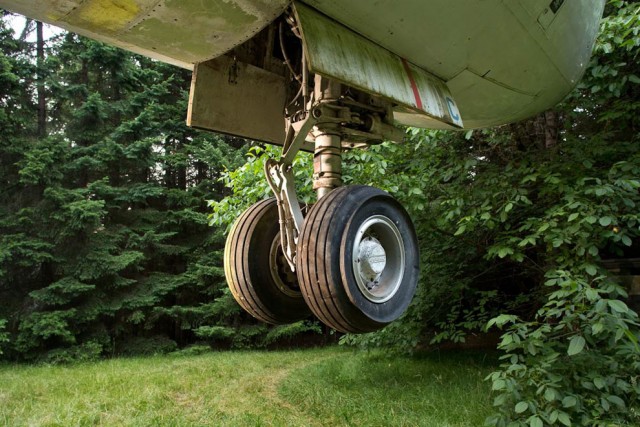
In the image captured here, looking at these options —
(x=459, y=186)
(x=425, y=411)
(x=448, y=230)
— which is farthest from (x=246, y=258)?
(x=448, y=230)

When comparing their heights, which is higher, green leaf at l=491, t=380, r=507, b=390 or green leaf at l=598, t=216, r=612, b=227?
green leaf at l=598, t=216, r=612, b=227

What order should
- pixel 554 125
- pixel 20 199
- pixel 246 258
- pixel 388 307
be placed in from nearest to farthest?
1. pixel 388 307
2. pixel 246 258
3. pixel 554 125
4. pixel 20 199

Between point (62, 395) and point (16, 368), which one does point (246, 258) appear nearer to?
point (62, 395)

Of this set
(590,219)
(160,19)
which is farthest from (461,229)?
(160,19)

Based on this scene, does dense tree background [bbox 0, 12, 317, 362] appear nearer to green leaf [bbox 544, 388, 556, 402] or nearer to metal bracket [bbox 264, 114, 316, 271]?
metal bracket [bbox 264, 114, 316, 271]

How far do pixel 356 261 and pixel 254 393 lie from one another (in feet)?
12.8

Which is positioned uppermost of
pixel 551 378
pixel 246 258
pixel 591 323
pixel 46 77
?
pixel 46 77

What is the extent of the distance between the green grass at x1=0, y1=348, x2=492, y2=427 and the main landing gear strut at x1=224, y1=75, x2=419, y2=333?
1907mm

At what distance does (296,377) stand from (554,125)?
4430 millimetres

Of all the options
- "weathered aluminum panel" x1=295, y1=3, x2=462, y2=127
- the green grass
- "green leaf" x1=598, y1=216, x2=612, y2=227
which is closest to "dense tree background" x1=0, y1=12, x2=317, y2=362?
the green grass

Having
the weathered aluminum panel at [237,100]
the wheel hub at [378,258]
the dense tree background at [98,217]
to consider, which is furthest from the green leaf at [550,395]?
the dense tree background at [98,217]

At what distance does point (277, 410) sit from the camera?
4.47 m

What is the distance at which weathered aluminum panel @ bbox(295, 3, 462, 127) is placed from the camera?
1.96 metres

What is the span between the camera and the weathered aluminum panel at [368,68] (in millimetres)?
1962
